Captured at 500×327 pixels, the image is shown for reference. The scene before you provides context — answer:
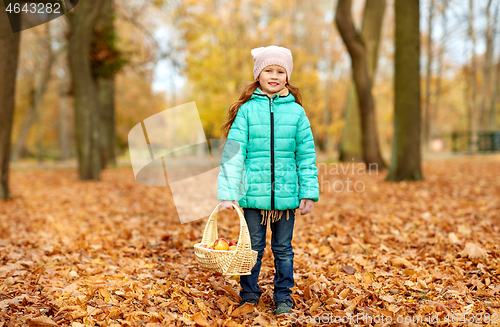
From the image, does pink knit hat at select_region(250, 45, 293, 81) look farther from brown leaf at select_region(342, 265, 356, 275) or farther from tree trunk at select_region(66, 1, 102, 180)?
tree trunk at select_region(66, 1, 102, 180)

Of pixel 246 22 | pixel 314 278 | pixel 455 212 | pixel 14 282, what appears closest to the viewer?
pixel 14 282

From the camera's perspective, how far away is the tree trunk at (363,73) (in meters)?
10.2

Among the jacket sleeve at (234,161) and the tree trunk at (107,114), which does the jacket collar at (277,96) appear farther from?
the tree trunk at (107,114)

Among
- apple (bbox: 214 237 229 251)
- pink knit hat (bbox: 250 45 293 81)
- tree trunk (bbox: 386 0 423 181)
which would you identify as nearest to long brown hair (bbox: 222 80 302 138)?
pink knit hat (bbox: 250 45 293 81)

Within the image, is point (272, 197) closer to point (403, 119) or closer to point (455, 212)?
point (455, 212)

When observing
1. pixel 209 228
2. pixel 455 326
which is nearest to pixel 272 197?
pixel 209 228

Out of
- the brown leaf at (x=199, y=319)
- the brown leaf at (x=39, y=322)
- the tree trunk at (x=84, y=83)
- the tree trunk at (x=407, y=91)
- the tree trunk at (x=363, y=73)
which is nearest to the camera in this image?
the brown leaf at (x=39, y=322)

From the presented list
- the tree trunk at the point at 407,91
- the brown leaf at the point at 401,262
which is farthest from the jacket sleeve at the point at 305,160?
the tree trunk at the point at 407,91

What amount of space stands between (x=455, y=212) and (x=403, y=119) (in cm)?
334

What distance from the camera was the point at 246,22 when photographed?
67.5 feet

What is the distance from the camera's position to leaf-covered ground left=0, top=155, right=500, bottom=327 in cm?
291

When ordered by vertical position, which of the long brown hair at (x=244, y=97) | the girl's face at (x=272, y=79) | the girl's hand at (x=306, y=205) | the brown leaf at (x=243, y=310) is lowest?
the brown leaf at (x=243, y=310)

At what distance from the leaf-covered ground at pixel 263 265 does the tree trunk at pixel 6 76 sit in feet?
4.09

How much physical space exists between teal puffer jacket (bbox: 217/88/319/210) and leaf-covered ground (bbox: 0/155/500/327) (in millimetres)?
894
